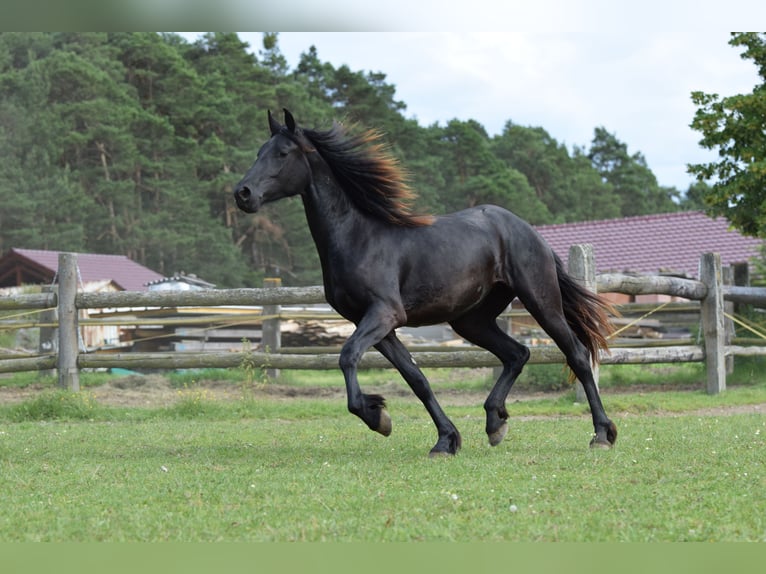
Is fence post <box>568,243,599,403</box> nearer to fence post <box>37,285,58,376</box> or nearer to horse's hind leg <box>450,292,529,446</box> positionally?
horse's hind leg <box>450,292,529,446</box>

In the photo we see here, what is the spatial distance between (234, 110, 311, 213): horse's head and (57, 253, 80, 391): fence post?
574cm

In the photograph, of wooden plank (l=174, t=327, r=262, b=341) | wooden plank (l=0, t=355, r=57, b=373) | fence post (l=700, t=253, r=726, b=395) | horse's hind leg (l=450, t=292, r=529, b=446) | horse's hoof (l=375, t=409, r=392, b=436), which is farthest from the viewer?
wooden plank (l=174, t=327, r=262, b=341)

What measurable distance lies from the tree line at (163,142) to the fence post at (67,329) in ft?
84.1

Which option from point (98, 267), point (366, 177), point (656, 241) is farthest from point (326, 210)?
point (98, 267)

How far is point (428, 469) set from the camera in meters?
5.77

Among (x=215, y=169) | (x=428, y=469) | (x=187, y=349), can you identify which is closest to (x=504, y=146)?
(x=215, y=169)

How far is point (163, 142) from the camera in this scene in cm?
3972

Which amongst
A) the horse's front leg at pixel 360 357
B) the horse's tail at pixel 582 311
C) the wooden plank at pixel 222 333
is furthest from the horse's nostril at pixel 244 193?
the wooden plank at pixel 222 333

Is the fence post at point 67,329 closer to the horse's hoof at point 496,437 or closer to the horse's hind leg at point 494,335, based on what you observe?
the horse's hind leg at point 494,335

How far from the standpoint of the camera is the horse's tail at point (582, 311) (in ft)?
25.1

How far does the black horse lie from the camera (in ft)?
21.5

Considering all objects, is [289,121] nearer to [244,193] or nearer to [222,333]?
[244,193]

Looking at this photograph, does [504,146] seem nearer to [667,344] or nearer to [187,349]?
[187,349]

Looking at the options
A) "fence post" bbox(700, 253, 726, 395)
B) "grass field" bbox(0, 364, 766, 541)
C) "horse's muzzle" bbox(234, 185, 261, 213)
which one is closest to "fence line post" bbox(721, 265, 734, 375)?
"fence post" bbox(700, 253, 726, 395)
